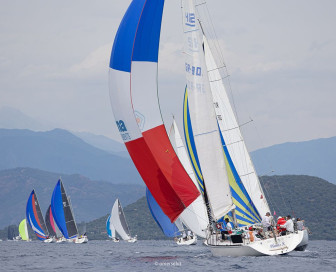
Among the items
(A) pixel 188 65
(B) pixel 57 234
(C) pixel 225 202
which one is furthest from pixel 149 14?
(B) pixel 57 234

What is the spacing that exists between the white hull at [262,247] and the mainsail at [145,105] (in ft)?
13.8

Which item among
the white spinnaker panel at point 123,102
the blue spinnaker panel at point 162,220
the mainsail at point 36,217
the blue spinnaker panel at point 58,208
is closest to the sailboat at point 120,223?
the mainsail at point 36,217

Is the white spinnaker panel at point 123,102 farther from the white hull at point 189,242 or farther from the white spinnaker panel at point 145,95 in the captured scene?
the white hull at point 189,242

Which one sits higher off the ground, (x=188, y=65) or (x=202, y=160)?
(x=188, y=65)

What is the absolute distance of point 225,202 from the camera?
100 feet

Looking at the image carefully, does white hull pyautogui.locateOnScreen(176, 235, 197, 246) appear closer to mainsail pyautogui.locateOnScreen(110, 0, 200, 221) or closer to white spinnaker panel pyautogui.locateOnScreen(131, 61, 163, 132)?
mainsail pyautogui.locateOnScreen(110, 0, 200, 221)

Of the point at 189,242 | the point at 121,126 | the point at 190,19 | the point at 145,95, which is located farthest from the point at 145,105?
the point at 189,242

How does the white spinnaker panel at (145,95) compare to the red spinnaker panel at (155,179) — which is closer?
the white spinnaker panel at (145,95)

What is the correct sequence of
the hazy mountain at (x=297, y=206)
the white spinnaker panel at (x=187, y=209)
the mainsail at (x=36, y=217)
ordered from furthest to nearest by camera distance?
1. the hazy mountain at (x=297, y=206)
2. the mainsail at (x=36, y=217)
3. the white spinnaker panel at (x=187, y=209)

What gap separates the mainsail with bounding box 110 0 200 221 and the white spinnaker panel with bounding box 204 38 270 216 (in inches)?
467

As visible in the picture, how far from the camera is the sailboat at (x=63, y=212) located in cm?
7844

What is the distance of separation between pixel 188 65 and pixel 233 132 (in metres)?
10.5

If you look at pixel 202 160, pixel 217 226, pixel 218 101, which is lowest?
pixel 217 226

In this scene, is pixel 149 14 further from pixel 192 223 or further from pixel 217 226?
pixel 192 223
